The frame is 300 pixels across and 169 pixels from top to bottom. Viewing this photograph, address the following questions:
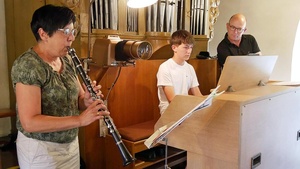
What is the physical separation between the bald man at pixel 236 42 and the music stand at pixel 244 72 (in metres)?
1.42

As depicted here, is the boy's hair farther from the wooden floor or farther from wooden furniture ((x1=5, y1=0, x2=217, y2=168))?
the wooden floor

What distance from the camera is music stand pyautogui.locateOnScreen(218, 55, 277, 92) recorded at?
156 cm

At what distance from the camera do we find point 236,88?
1.66m

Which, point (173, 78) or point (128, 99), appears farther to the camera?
point (128, 99)

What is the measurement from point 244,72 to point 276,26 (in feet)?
11.1

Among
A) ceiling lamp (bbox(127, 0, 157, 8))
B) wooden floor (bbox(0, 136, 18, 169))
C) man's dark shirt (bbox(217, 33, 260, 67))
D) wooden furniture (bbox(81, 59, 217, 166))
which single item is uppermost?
ceiling lamp (bbox(127, 0, 157, 8))

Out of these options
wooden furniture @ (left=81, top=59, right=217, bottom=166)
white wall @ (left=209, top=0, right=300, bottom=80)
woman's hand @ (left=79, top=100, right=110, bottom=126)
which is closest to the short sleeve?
woman's hand @ (left=79, top=100, right=110, bottom=126)

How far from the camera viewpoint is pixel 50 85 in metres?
1.48

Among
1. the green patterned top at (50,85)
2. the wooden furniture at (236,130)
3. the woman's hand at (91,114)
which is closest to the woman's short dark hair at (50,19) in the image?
the green patterned top at (50,85)

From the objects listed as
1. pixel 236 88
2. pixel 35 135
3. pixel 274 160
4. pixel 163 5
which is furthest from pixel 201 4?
pixel 35 135

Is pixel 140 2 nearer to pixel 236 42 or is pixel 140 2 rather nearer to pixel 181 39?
pixel 181 39

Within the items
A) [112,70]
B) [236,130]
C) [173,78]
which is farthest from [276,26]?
[236,130]

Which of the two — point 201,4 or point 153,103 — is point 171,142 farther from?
point 201,4

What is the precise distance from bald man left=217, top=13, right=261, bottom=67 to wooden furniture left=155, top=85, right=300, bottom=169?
5.63 ft
